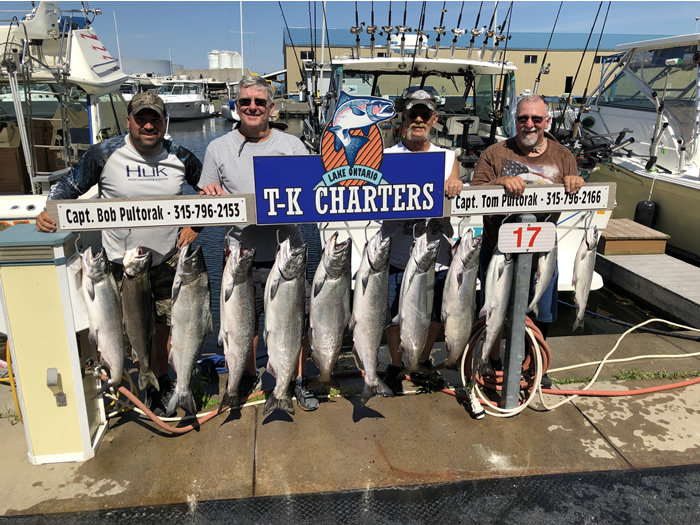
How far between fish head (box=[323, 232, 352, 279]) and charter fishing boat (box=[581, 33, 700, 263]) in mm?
7163

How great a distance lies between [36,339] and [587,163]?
8.34 meters

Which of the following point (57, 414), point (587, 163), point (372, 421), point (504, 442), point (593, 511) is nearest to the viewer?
point (593, 511)

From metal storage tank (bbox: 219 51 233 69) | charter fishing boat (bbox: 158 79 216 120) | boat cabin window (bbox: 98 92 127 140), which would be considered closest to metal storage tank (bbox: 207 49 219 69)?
metal storage tank (bbox: 219 51 233 69)

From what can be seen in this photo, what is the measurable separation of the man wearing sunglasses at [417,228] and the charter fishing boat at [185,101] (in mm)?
44451

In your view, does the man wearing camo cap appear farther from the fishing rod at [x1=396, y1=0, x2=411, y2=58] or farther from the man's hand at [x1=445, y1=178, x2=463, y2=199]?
the fishing rod at [x1=396, y1=0, x2=411, y2=58]

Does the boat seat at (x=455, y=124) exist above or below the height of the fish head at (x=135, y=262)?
above

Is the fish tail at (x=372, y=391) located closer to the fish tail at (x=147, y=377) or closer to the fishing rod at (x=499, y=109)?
the fish tail at (x=147, y=377)

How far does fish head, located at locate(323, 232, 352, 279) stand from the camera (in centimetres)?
289

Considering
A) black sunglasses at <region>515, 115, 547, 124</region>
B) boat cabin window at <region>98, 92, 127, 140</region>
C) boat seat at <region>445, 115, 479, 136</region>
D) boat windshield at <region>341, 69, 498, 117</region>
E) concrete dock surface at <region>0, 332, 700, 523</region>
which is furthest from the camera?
boat windshield at <region>341, 69, 498, 117</region>

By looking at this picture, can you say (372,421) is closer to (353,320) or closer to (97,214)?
(353,320)

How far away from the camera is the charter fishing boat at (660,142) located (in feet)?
26.7

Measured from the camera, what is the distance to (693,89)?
8.47 metres

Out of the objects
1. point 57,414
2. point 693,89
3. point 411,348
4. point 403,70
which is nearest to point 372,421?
point 411,348

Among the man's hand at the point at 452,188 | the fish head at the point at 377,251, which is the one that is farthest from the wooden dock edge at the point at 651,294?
the fish head at the point at 377,251
